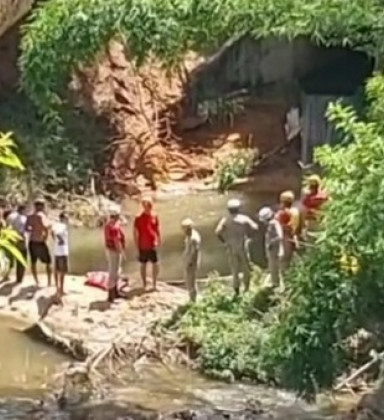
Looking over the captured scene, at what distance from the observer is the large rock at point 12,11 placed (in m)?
20.5

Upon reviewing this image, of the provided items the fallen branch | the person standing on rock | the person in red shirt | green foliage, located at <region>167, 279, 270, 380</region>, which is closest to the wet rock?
green foliage, located at <region>167, 279, 270, 380</region>

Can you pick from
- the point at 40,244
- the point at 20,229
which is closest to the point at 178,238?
the point at 20,229

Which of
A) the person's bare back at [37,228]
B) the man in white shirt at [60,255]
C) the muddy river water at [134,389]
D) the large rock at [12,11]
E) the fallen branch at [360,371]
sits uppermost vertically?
the large rock at [12,11]

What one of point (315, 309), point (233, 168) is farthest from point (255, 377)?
point (233, 168)

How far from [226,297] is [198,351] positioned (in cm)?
94

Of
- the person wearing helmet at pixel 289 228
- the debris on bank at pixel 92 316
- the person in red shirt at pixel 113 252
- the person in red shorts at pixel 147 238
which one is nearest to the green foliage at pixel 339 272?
the debris on bank at pixel 92 316

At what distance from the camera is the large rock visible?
806 inches

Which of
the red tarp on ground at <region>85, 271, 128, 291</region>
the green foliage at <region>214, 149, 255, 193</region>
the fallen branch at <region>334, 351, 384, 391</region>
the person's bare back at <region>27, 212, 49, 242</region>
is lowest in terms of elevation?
the fallen branch at <region>334, 351, 384, 391</region>

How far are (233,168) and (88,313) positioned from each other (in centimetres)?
899

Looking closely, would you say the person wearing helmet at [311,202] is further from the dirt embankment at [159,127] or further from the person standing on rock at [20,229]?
the dirt embankment at [159,127]

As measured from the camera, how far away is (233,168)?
24.1 metres

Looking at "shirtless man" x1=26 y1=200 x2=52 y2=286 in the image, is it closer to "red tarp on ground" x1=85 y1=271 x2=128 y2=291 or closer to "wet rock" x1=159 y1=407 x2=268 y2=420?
"red tarp on ground" x1=85 y1=271 x2=128 y2=291

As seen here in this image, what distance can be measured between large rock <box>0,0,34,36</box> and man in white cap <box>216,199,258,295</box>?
6.55 meters

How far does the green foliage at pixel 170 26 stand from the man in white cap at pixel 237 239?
6.14ft
